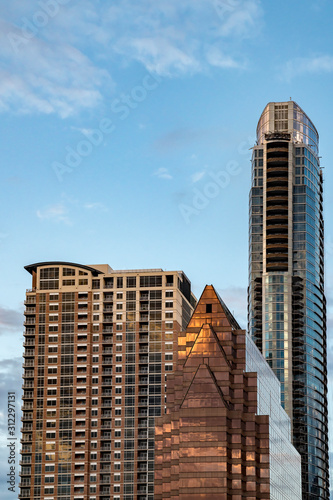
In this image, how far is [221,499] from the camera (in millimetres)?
192625

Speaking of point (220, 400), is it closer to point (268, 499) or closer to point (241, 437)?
point (241, 437)

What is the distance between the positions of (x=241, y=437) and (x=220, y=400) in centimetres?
820

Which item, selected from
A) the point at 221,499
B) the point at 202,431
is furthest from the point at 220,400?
the point at 221,499

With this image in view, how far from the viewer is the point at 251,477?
197 m

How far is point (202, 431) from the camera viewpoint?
650 feet

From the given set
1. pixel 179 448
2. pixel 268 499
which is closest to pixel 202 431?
pixel 179 448

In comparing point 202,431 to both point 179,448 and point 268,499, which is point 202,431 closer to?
point 179,448

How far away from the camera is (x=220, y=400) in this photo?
199875mm

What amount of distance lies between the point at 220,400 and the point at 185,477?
1631cm

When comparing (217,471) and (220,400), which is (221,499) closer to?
(217,471)

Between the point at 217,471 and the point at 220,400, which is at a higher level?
the point at 220,400

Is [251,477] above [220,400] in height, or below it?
below

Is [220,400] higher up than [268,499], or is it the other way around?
[220,400]

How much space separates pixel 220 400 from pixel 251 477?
1588 cm
